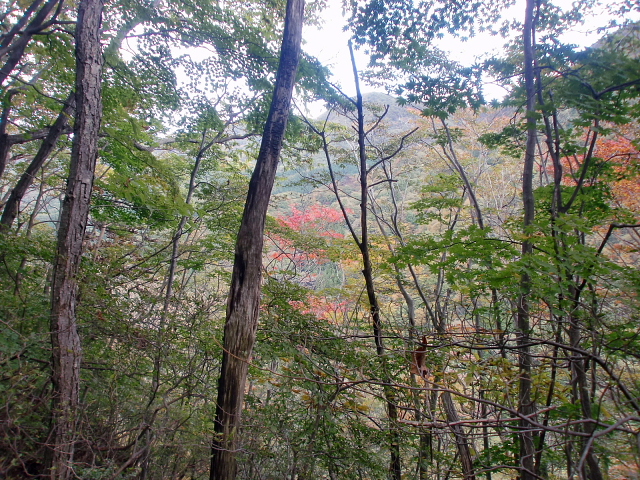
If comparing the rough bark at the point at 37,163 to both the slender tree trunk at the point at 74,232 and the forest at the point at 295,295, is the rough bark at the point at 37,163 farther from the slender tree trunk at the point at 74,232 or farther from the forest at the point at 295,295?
the slender tree trunk at the point at 74,232

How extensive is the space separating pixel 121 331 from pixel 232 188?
12.4 feet

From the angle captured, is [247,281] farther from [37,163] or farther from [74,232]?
[37,163]

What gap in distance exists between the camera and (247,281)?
3375mm

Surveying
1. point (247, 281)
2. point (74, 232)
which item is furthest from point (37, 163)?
point (247, 281)

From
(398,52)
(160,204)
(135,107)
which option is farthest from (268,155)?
(135,107)

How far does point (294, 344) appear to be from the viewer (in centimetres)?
392

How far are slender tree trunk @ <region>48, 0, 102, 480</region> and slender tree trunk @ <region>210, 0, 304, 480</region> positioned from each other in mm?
1250

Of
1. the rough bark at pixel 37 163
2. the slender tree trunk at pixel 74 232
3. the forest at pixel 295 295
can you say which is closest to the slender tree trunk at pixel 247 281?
the forest at pixel 295 295

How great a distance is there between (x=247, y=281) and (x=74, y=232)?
5.63 feet

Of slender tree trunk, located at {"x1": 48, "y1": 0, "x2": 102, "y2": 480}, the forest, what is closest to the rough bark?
the forest

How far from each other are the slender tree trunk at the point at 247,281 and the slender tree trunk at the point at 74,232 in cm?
125

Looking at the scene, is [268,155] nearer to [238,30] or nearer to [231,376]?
[231,376]

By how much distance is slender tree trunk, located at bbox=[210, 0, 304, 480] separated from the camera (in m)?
3.02

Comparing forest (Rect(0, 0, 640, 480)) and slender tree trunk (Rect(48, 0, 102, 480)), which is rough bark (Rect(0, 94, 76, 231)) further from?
slender tree trunk (Rect(48, 0, 102, 480))
